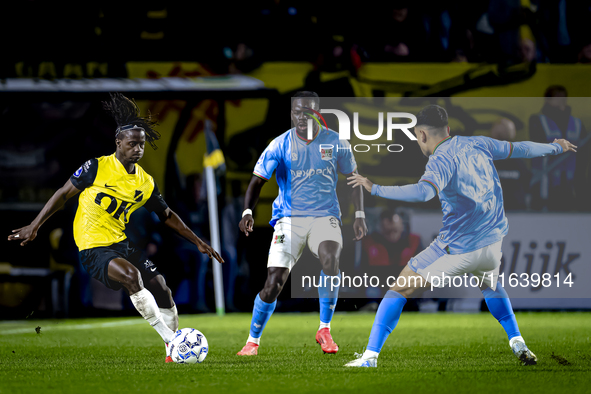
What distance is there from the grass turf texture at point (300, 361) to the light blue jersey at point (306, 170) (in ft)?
4.26

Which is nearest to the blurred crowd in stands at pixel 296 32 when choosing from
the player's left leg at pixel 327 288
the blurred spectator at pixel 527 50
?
the blurred spectator at pixel 527 50

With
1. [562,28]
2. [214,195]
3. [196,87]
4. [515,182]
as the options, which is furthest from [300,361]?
[562,28]

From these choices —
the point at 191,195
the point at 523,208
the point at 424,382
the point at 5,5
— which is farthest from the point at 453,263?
the point at 5,5

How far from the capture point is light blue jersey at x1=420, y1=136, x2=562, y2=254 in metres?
5.25

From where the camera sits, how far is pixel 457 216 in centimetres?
536

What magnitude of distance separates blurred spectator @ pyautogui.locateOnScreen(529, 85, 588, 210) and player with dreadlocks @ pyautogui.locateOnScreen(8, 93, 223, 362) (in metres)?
6.02

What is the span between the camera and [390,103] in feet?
34.4

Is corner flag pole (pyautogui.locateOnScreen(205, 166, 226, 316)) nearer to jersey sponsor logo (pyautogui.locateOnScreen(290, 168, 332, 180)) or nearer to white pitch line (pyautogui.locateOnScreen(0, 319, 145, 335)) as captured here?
white pitch line (pyautogui.locateOnScreen(0, 319, 145, 335))

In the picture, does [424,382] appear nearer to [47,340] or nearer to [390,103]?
[47,340]

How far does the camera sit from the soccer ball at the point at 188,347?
5.54 m

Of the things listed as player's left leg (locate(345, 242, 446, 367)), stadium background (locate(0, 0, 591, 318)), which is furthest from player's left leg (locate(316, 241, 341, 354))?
stadium background (locate(0, 0, 591, 318))

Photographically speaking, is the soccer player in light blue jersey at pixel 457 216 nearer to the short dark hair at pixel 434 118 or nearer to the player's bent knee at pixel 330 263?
the short dark hair at pixel 434 118

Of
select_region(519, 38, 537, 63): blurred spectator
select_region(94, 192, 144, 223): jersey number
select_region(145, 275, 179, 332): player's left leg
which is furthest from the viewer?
select_region(519, 38, 537, 63): blurred spectator

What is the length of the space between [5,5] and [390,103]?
244 inches
